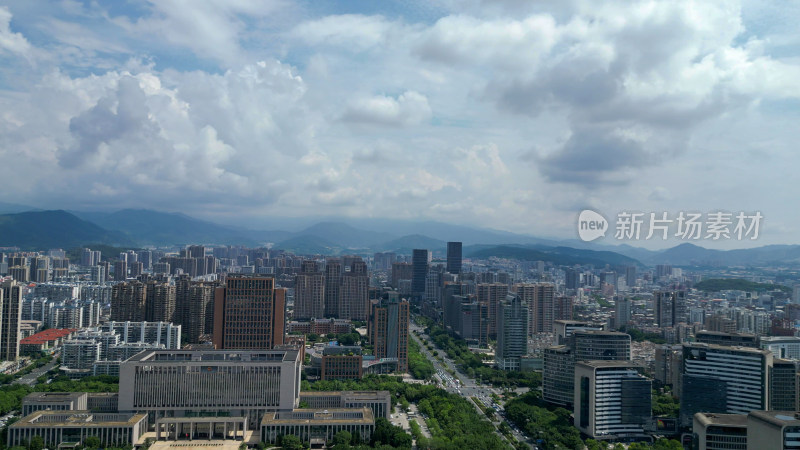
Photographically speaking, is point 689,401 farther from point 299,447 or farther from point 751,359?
point 299,447

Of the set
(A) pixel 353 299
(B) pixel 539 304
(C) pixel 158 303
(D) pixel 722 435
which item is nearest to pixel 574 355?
(D) pixel 722 435

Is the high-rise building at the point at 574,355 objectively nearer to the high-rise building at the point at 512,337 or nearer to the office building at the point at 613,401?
the office building at the point at 613,401

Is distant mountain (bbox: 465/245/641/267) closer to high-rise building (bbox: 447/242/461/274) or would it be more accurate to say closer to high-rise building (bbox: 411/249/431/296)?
high-rise building (bbox: 447/242/461/274)

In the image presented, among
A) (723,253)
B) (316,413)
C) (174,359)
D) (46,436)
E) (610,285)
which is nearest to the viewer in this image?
(46,436)

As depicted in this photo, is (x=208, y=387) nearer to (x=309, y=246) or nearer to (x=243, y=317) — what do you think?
(x=243, y=317)

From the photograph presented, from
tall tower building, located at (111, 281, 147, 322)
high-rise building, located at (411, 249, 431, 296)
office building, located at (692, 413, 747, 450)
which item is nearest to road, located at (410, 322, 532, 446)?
office building, located at (692, 413, 747, 450)

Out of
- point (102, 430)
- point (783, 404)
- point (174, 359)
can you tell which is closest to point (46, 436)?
point (102, 430)
